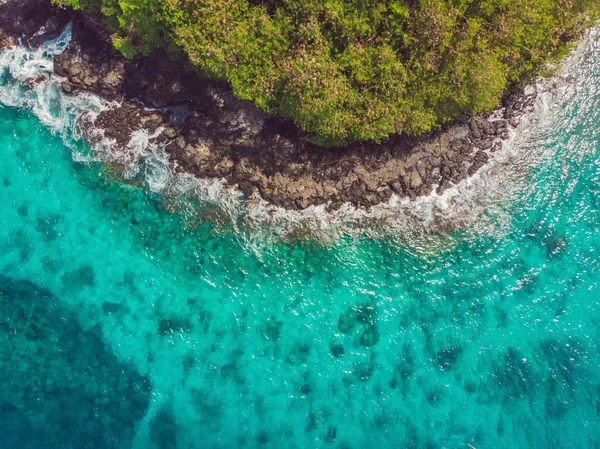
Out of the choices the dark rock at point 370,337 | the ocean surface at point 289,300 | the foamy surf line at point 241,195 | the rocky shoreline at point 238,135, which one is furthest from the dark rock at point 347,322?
the rocky shoreline at point 238,135

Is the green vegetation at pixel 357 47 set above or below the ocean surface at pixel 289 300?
above

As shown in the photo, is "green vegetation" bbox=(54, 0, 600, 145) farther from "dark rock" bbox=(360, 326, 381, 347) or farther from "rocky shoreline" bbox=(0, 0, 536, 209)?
"dark rock" bbox=(360, 326, 381, 347)

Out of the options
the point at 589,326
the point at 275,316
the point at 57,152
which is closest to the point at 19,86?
the point at 57,152

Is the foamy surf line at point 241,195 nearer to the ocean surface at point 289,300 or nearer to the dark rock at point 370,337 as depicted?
the ocean surface at point 289,300

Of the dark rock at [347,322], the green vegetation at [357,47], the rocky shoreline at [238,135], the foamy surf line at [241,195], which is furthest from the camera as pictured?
the foamy surf line at [241,195]

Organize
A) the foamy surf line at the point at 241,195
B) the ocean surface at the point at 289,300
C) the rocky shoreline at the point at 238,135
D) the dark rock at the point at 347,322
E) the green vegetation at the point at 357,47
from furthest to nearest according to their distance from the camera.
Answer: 1. the foamy surf line at the point at 241,195
2. the dark rock at the point at 347,322
3. the rocky shoreline at the point at 238,135
4. the ocean surface at the point at 289,300
5. the green vegetation at the point at 357,47

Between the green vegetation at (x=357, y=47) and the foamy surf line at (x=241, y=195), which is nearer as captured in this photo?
the green vegetation at (x=357, y=47)

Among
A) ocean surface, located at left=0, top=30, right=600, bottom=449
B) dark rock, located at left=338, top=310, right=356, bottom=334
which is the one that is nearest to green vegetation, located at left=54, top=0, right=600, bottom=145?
ocean surface, located at left=0, top=30, right=600, bottom=449
